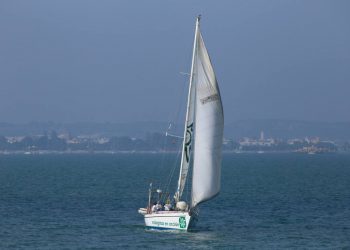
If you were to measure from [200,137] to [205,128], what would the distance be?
655 mm

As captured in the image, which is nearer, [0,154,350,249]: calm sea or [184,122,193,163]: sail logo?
[0,154,350,249]: calm sea

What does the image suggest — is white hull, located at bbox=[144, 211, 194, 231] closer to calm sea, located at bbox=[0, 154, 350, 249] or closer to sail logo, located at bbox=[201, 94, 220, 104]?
calm sea, located at bbox=[0, 154, 350, 249]

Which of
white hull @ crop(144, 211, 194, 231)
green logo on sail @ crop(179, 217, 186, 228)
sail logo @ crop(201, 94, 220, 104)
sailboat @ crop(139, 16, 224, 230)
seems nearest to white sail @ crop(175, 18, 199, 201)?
sailboat @ crop(139, 16, 224, 230)

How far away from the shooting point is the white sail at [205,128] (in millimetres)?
56375

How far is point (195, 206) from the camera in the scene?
57156mm

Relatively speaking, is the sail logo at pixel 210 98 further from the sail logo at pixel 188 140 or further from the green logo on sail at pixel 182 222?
the green logo on sail at pixel 182 222

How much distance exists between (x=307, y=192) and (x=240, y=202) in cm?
1755

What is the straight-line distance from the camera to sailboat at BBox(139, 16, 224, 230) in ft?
185

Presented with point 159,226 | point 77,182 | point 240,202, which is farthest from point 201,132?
point 77,182

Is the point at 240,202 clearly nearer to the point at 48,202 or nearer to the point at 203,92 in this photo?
the point at 48,202

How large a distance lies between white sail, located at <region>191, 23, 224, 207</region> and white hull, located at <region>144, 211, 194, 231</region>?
1.00m

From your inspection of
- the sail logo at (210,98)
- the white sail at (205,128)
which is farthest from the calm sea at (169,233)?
the sail logo at (210,98)

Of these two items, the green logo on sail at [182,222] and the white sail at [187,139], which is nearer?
the green logo on sail at [182,222]

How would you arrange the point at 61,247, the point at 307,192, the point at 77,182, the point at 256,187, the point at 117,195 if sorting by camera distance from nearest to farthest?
the point at 61,247, the point at 117,195, the point at 307,192, the point at 256,187, the point at 77,182
